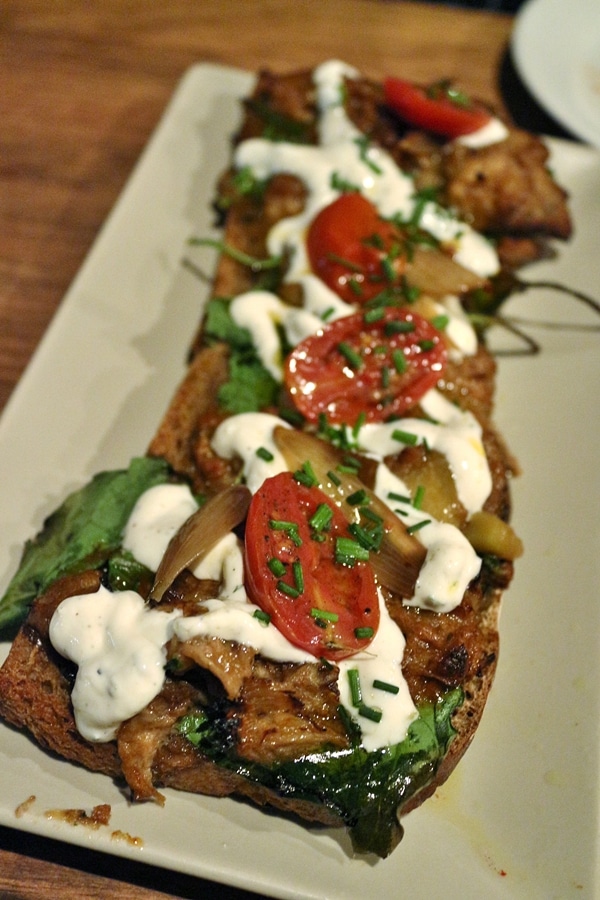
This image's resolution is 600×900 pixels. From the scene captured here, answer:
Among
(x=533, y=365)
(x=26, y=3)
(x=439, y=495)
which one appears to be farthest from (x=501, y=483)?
(x=26, y=3)

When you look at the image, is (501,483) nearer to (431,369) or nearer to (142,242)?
(431,369)

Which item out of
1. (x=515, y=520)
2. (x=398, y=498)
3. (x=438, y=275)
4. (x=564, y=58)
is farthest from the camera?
(x=564, y=58)

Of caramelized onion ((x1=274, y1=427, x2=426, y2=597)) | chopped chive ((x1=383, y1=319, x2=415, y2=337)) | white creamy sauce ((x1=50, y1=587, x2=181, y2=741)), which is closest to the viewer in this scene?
white creamy sauce ((x1=50, y1=587, x2=181, y2=741))

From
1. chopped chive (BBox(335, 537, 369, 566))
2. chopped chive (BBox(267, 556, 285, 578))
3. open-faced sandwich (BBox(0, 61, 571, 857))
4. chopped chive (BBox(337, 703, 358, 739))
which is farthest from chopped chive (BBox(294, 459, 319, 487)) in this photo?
chopped chive (BBox(337, 703, 358, 739))

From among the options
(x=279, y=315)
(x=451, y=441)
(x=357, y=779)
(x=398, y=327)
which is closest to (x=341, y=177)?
(x=279, y=315)

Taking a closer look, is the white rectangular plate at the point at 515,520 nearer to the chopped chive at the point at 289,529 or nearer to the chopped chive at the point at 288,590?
the chopped chive at the point at 288,590

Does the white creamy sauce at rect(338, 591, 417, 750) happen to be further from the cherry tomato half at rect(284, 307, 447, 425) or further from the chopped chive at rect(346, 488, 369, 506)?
the cherry tomato half at rect(284, 307, 447, 425)

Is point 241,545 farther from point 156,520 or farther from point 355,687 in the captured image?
point 355,687

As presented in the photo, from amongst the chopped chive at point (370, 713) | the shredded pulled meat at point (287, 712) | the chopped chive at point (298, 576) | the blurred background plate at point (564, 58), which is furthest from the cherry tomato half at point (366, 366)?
the blurred background plate at point (564, 58)
